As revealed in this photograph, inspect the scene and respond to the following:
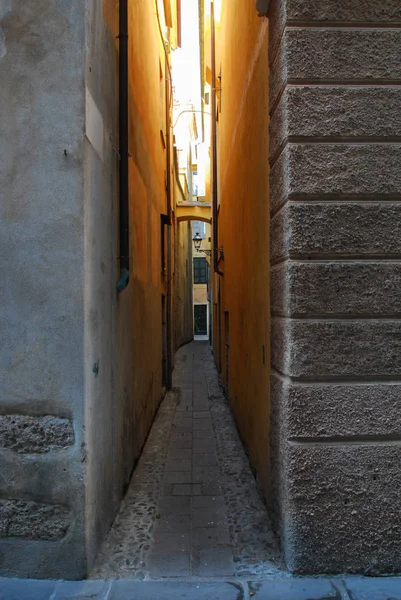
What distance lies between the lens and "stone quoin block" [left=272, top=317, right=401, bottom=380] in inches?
121

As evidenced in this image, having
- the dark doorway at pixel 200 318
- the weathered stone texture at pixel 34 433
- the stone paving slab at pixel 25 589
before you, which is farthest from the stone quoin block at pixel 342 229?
the dark doorway at pixel 200 318

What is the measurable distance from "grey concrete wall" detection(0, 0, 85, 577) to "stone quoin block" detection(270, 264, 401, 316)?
4.69 feet

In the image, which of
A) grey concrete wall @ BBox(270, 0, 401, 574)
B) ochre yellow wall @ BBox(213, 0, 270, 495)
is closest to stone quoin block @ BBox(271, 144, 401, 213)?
grey concrete wall @ BBox(270, 0, 401, 574)

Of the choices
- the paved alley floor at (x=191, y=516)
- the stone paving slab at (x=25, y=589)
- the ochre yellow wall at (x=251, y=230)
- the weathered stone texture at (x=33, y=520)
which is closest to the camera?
the stone paving slab at (x=25, y=589)

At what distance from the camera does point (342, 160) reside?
316cm

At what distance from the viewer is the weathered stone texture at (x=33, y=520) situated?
9.79ft

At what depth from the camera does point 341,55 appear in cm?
322

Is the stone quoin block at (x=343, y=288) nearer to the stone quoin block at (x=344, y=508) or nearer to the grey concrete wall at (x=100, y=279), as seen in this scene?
the stone quoin block at (x=344, y=508)

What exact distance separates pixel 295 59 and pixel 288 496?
9.60ft

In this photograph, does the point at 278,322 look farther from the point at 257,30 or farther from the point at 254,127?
the point at 257,30

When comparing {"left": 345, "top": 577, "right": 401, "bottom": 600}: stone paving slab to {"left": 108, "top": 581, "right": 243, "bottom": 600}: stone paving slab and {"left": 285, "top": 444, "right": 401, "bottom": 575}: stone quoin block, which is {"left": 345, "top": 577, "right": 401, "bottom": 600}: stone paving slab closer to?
{"left": 285, "top": 444, "right": 401, "bottom": 575}: stone quoin block

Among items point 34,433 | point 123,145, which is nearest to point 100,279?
point 34,433

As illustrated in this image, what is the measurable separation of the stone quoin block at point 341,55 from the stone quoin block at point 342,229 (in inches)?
34.9

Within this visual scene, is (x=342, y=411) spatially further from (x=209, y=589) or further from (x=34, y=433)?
(x=34, y=433)
